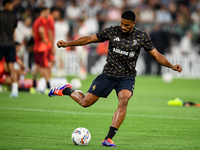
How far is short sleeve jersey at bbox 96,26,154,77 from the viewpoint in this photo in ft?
22.9

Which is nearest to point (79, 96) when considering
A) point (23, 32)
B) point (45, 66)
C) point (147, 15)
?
point (45, 66)

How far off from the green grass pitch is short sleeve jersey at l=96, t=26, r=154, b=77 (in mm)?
1196

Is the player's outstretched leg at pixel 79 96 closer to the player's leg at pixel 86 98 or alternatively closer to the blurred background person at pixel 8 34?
the player's leg at pixel 86 98

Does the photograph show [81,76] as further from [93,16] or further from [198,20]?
[198,20]

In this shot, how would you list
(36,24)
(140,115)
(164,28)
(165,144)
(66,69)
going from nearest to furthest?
(165,144), (140,115), (36,24), (66,69), (164,28)

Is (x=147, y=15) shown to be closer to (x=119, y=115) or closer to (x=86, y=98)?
(x=86, y=98)

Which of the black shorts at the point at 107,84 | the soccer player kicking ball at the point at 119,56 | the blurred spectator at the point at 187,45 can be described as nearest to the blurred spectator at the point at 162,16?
the blurred spectator at the point at 187,45

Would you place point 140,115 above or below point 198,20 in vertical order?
below

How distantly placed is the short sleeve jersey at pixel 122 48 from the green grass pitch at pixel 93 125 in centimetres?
120

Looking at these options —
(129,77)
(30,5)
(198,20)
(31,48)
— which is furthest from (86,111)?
(198,20)

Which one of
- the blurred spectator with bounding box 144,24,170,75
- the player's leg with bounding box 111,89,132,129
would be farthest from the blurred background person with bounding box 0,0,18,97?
the blurred spectator with bounding box 144,24,170,75

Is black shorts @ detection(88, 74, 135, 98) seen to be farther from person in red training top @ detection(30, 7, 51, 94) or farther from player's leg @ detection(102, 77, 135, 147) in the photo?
person in red training top @ detection(30, 7, 51, 94)

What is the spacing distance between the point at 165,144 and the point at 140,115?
358 centimetres

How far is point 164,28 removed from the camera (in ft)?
95.3
